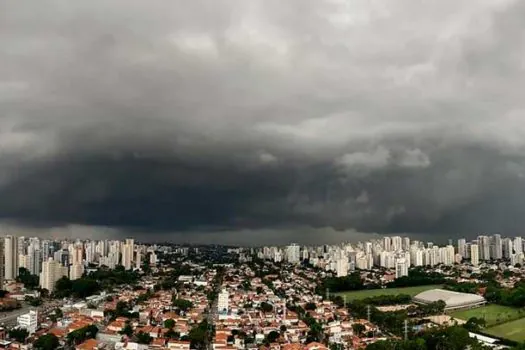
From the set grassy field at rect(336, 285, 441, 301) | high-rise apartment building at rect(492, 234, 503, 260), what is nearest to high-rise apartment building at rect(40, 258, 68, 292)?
grassy field at rect(336, 285, 441, 301)

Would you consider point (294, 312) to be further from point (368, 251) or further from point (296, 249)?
point (296, 249)

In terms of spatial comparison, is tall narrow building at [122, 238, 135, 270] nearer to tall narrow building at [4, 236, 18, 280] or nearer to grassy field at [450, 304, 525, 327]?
tall narrow building at [4, 236, 18, 280]

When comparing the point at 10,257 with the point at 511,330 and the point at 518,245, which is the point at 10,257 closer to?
the point at 511,330

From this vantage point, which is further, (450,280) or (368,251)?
(368,251)

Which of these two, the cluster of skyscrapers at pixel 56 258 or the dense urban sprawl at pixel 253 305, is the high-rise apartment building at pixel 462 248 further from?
the cluster of skyscrapers at pixel 56 258

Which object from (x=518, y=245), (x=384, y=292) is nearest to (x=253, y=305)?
(x=384, y=292)

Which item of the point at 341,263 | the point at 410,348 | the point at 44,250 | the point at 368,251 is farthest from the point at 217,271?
the point at 410,348
